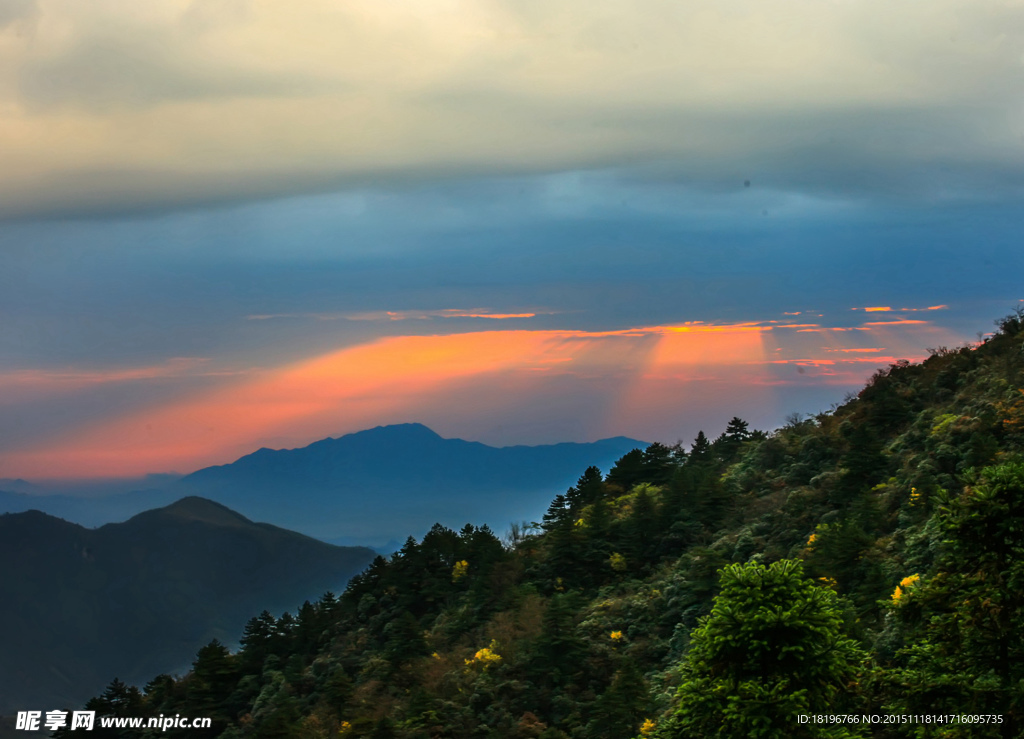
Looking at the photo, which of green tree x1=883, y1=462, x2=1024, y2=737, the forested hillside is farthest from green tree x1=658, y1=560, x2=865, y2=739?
green tree x1=883, y1=462, x2=1024, y2=737

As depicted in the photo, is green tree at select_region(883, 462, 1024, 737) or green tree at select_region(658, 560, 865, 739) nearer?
green tree at select_region(883, 462, 1024, 737)

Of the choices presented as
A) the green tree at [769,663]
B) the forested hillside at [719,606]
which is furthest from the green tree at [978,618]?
the green tree at [769,663]

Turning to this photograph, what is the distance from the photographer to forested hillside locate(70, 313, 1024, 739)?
2147 centimetres

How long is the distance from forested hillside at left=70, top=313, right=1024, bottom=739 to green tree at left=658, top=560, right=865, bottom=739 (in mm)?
60

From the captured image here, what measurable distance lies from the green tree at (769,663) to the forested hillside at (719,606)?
0.06m

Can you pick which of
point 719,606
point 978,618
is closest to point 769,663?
point 719,606

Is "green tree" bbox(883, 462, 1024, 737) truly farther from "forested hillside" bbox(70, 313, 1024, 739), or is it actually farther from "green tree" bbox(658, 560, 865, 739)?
"green tree" bbox(658, 560, 865, 739)

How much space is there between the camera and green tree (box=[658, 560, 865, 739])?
69.1 ft

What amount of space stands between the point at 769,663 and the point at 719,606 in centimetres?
181

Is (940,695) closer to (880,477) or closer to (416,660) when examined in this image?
(880,477)

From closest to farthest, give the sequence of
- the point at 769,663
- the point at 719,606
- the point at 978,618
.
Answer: the point at 978,618 → the point at 769,663 → the point at 719,606

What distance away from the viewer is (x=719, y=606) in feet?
75.3

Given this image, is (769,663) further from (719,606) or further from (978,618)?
(978,618)

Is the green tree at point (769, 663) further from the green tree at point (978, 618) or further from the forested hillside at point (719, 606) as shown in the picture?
the green tree at point (978, 618)
